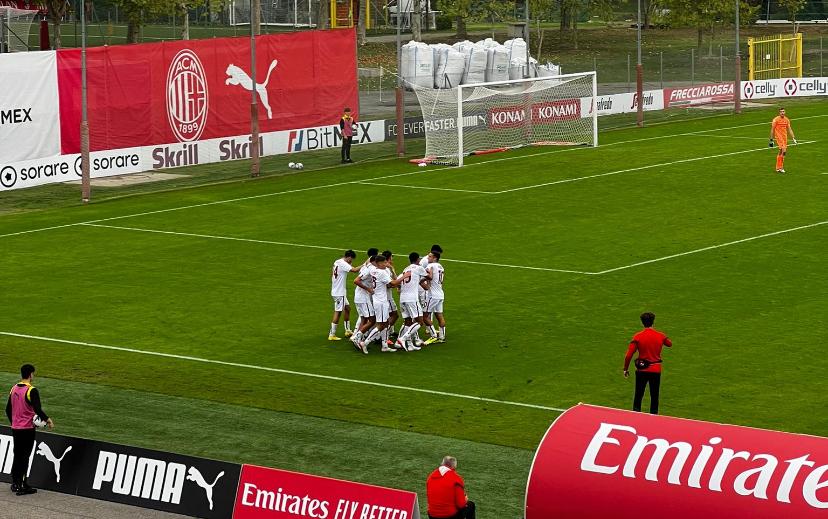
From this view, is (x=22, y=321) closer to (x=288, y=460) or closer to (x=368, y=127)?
(x=288, y=460)

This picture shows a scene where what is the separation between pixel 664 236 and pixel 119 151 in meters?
20.1

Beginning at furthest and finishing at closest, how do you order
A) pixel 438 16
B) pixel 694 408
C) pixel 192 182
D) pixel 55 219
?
pixel 438 16, pixel 192 182, pixel 55 219, pixel 694 408

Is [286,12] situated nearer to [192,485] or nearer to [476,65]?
[476,65]

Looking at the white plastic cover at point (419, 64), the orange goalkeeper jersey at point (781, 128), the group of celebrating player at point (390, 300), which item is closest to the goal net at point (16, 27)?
the white plastic cover at point (419, 64)

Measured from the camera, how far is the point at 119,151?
4962 cm

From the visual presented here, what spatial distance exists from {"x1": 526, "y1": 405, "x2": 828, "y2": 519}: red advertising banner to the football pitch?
352 cm

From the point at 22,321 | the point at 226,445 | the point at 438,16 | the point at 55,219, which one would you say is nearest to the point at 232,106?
the point at 55,219

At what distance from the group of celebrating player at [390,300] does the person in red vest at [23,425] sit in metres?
8.29

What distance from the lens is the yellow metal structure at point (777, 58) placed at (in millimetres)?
77375

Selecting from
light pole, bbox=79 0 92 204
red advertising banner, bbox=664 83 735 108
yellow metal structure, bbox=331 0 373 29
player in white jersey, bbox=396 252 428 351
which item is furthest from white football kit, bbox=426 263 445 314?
yellow metal structure, bbox=331 0 373 29

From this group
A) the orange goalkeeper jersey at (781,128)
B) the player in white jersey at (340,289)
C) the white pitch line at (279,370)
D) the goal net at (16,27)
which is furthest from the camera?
the goal net at (16,27)

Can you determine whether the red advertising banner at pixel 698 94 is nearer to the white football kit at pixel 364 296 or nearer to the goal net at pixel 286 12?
the goal net at pixel 286 12

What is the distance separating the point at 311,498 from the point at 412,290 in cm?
993

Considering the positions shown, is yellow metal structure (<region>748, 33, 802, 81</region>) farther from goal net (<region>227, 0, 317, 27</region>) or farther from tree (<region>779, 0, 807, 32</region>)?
goal net (<region>227, 0, 317, 27</region>)
